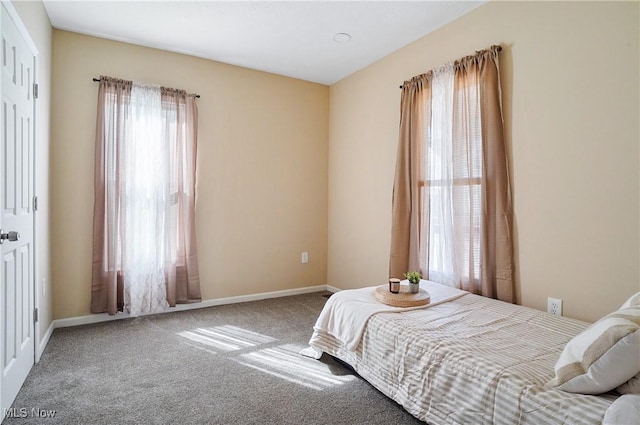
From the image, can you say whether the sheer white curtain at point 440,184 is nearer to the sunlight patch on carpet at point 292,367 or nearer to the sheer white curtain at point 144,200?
the sunlight patch on carpet at point 292,367

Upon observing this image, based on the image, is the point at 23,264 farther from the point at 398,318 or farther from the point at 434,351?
the point at 434,351

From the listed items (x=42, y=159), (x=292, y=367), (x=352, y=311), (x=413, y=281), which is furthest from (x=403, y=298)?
(x=42, y=159)

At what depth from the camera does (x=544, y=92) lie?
7.85 feet

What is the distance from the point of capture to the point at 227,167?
13.0 feet

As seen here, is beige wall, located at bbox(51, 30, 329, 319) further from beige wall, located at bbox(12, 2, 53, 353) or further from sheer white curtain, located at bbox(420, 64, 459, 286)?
sheer white curtain, located at bbox(420, 64, 459, 286)

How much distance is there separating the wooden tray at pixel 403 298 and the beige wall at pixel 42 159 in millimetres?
2405

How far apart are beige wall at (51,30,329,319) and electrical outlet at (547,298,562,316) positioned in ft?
8.97

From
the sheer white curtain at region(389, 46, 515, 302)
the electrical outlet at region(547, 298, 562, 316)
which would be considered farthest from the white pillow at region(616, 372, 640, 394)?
the sheer white curtain at region(389, 46, 515, 302)

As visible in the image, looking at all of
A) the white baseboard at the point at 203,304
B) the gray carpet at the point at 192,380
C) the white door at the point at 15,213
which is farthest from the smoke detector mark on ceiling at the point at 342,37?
the white baseboard at the point at 203,304

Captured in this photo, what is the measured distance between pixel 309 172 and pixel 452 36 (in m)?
2.19

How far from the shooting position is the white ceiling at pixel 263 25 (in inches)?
111

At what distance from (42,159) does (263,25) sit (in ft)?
6.80

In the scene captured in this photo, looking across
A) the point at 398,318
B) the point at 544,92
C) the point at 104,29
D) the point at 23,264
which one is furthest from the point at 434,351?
the point at 104,29

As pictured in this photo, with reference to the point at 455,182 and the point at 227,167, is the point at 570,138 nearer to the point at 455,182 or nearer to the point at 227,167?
the point at 455,182
